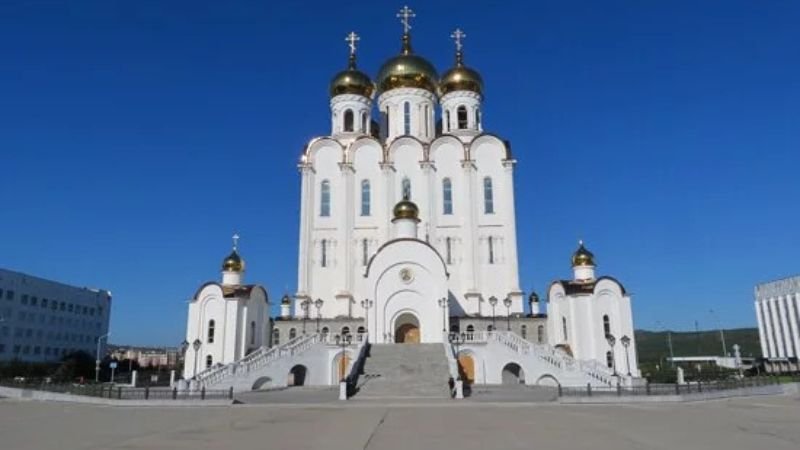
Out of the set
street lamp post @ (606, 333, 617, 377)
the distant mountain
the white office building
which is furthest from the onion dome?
the distant mountain

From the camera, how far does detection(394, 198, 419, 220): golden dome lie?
35375 millimetres

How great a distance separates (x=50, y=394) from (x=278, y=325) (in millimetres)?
13280

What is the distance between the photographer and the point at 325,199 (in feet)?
130

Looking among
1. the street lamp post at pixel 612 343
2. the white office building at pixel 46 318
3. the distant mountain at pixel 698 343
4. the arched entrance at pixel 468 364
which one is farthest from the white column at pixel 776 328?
the white office building at pixel 46 318

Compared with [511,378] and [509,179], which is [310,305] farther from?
[509,179]

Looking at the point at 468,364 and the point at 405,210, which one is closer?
the point at 468,364

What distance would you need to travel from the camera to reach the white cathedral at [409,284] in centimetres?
2805

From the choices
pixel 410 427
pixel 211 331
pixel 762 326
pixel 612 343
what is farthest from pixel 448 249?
pixel 762 326

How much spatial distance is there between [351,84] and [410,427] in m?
34.6

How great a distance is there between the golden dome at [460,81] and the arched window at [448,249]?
12.2 m

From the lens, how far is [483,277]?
121ft

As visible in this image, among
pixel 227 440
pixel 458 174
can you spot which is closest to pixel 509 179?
pixel 458 174

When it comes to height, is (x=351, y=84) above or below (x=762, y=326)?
above

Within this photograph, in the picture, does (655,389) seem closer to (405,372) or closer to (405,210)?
(405,372)
